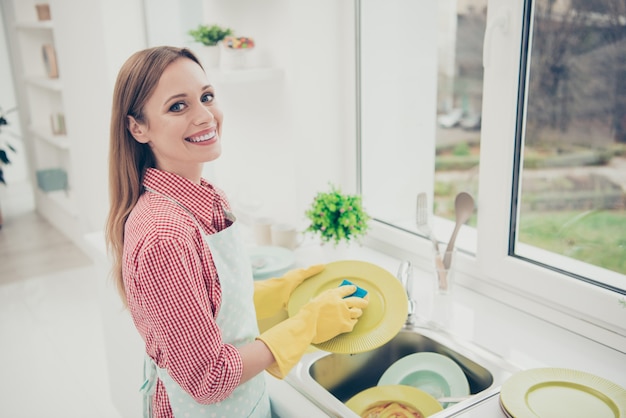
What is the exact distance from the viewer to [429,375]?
134cm

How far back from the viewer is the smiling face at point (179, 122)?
103 cm

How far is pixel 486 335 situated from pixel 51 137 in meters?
3.76

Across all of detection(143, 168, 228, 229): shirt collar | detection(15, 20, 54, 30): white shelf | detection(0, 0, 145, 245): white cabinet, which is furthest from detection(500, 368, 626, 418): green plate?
detection(15, 20, 54, 30): white shelf

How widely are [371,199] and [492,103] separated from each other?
66 cm

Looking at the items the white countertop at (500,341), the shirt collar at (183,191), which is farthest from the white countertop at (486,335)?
the shirt collar at (183,191)

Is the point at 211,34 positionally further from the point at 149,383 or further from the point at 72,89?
the point at 72,89

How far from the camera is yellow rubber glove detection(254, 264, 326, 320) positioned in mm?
1389

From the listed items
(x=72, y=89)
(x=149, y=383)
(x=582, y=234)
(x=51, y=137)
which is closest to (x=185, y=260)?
(x=149, y=383)

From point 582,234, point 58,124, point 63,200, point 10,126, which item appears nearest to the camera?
point 582,234

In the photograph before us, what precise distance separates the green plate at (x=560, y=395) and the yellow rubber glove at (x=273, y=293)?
53 centimetres

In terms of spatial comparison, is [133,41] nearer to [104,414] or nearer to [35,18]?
[104,414]

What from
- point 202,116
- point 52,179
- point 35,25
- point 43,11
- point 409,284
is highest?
point 43,11

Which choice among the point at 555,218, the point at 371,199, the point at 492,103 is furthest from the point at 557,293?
the point at 371,199

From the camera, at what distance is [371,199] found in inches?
78.4
